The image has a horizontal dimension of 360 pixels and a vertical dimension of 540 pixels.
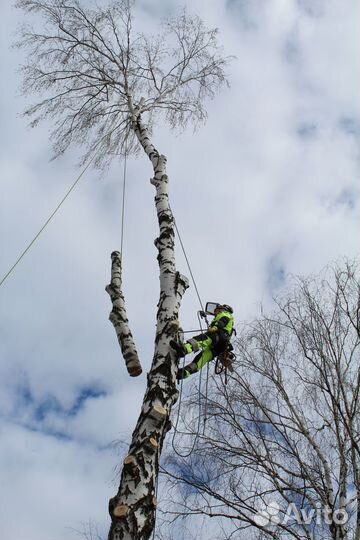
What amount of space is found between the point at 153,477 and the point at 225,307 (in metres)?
3.00

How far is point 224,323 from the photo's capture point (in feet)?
16.3

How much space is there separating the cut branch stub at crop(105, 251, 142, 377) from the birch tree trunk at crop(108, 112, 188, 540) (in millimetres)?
215

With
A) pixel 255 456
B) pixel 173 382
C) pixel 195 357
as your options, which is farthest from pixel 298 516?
pixel 173 382

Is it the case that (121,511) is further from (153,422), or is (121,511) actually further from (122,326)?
(122,326)

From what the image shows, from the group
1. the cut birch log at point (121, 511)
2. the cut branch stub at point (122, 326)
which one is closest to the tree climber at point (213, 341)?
the cut branch stub at point (122, 326)

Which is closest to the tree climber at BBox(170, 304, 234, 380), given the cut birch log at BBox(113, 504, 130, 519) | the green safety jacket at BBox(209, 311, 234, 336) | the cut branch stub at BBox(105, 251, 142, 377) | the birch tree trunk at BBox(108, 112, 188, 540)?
the green safety jacket at BBox(209, 311, 234, 336)

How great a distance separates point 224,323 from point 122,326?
164 centimetres

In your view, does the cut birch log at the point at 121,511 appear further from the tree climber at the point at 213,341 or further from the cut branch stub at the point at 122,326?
the tree climber at the point at 213,341

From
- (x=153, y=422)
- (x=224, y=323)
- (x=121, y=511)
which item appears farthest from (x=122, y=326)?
(x=224, y=323)

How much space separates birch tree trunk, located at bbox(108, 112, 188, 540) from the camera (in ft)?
8.13

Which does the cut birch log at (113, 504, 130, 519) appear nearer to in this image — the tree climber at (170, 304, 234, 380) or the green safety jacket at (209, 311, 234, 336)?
the tree climber at (170, 304, 234, 380)

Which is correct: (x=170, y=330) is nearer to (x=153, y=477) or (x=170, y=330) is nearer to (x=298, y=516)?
(x=153, y=477)

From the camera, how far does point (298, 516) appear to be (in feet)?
16.0

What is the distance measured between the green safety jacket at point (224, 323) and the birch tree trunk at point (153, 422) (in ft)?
3.73
